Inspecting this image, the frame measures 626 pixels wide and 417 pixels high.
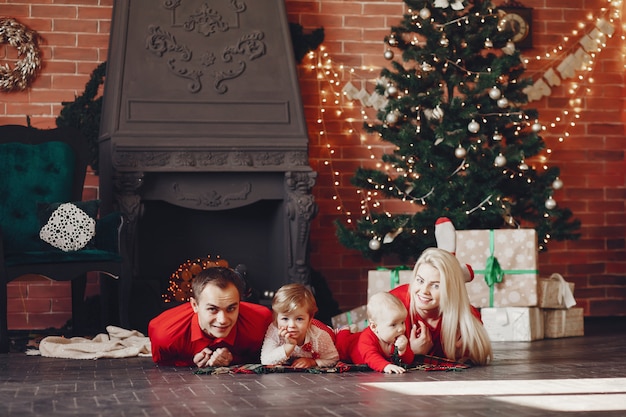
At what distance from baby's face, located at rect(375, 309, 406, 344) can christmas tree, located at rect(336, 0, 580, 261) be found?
1.76 meters

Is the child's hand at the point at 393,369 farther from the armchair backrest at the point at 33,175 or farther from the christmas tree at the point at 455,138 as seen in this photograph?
the armchair backrest at the point at 33,175

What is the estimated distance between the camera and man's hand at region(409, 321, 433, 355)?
390 centimetres

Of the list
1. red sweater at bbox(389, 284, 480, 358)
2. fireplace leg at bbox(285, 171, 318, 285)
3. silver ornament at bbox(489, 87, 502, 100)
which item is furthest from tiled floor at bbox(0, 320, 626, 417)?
silver ornament at bbox(489, 87, 502, 100)

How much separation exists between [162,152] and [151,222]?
2.20 ft

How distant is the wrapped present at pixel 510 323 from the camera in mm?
5199

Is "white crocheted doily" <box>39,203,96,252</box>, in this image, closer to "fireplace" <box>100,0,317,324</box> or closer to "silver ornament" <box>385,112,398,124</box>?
"fireplace" <box>100,0,317,324</box>

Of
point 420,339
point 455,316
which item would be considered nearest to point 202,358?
point 420,339

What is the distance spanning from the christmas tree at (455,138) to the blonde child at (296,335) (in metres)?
1.77

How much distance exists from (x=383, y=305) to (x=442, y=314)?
293 millimetres

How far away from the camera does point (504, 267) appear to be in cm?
526

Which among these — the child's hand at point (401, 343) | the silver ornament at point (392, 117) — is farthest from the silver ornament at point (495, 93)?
the child's hand at point (401, 343)

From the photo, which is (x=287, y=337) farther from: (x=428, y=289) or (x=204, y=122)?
(x=204, y=122)

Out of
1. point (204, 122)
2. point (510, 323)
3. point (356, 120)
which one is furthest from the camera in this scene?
point (356, 120)

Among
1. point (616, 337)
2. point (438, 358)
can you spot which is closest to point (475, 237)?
point (616, 337)
